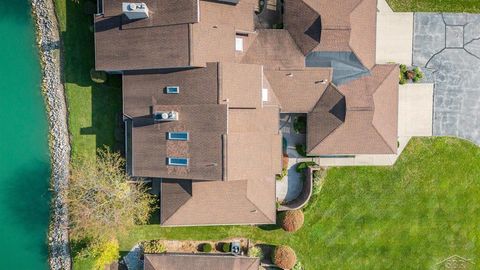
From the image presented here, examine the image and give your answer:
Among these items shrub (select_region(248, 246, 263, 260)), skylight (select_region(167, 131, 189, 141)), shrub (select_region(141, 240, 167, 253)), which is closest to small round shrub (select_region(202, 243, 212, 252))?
shrub (select_region(248, 246, 263, 260))

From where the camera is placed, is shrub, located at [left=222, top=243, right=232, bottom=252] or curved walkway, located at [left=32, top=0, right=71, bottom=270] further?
shrub, located at [left=222, top=243, right=232, bottom=252]

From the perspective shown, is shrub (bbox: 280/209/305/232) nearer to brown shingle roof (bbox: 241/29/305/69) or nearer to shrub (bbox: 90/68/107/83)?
brown shingle roof (bbox: 241/29/305/69)

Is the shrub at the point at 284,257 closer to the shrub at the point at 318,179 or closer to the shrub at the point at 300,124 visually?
the shrub at the point at 318,179

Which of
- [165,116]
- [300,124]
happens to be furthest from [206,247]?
[300,124]

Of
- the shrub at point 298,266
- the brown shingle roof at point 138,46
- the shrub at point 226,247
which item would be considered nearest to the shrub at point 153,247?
the shrub at point 226,247

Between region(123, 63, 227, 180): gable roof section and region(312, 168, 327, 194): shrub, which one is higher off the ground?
region(123, 63, 227, 180): gable roof section

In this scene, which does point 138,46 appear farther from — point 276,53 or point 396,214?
point 396,214
